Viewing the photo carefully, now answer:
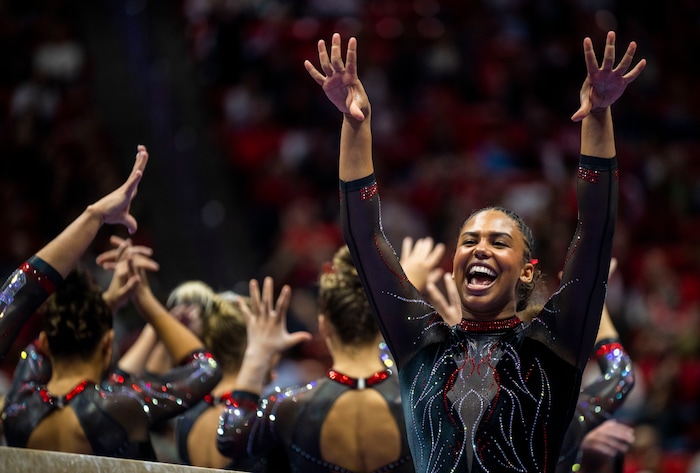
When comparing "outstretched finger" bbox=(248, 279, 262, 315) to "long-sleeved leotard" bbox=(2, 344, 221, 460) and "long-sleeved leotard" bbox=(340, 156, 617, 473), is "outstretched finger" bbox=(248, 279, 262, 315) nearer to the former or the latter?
"long-sleeved leotard" bbox=(2, 344, 221, 460)

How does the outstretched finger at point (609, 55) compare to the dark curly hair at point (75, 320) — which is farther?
the dark curly hair at point (75, 320)

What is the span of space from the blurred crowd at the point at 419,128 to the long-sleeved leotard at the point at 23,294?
13.8 ft

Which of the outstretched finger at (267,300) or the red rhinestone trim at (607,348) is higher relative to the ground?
the outstretched finger at (267,300)

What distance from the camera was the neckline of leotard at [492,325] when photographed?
2.59m

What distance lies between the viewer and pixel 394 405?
320cm

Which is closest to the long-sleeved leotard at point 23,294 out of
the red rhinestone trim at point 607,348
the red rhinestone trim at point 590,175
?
the red rhinestone trim at point 590,175

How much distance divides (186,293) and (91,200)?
438 cm

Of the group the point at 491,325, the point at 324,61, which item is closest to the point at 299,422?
the point at 491,325

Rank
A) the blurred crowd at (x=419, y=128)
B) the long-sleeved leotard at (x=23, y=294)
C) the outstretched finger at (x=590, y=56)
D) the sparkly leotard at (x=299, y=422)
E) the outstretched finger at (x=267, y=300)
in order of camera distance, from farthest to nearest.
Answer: the blurred crowd at (x=419, y=128)
the outstretched finger at (x=267, y=300)
the sparkly leotard at (x=299, y=422)
the long-sleeved leotard at (x=23, y=294)
the outstretched finger at (x=590, y=56)

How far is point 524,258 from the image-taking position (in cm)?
269

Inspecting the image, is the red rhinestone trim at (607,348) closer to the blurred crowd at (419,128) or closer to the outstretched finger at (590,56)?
the outstretched finger at (590,56)

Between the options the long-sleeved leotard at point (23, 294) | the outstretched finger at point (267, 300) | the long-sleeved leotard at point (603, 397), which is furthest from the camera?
the outstretched finger at point (267, 300)

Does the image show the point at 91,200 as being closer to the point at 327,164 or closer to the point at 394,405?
the point at 327,164

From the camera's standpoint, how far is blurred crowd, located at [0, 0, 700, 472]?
7.79 meters
